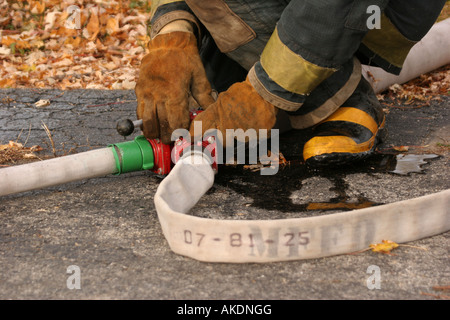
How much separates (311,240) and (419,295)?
0.37 m

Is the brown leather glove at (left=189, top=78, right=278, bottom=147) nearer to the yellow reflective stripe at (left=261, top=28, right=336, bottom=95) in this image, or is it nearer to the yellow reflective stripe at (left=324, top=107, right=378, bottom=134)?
the yellow reflective stripe at (left=261, top=28, right=336, bottom=95)

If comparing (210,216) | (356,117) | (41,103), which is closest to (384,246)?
(210,216)

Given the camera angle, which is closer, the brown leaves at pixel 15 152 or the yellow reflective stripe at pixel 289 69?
the yellow reflective stripe at pixel 289 69

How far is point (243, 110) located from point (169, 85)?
1.33ft

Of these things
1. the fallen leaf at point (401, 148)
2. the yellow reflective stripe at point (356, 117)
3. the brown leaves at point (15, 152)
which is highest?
the yellow reflective stripe at point (356, 117)

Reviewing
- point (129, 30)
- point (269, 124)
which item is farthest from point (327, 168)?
point (129, 30)

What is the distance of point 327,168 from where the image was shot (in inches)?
102

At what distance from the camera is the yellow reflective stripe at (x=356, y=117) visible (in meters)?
2.63

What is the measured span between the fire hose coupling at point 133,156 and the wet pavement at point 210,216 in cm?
11

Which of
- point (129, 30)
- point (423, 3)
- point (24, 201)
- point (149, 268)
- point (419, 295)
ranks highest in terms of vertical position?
point (423, 3)

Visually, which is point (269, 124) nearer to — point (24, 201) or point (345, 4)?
point (345, 4)

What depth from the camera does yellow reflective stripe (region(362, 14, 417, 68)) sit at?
2.62 metres

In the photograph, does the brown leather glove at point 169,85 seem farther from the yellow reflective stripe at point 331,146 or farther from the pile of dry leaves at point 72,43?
the pile of dry leaves at point 72,43

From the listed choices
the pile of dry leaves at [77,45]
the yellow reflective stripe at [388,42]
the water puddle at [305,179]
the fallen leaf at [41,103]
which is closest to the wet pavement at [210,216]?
the water puddle at [305,179]
